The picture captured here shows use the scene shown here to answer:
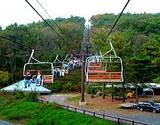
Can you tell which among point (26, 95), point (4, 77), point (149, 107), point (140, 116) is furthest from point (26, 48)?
point (140, 116)

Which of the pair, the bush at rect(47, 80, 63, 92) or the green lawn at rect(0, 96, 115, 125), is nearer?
the green lawn at rect(0, 96, 115, 125)

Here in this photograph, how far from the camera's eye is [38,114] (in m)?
40.0

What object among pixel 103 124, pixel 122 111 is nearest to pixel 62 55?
pixel 122 111

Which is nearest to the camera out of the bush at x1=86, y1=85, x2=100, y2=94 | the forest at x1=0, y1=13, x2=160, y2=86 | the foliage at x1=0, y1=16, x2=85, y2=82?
the forest at x1=0, y1=13, x2=160, y2=86

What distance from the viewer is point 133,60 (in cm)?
4306

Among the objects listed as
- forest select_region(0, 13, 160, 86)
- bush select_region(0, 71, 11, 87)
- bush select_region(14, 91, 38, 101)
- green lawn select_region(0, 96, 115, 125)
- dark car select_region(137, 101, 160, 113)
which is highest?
forest select_region(0, 13, 160, 86)

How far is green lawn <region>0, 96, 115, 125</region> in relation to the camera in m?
33.8

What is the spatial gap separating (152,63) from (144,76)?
3.07m

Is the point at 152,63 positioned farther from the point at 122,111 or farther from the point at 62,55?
the point at 62,55

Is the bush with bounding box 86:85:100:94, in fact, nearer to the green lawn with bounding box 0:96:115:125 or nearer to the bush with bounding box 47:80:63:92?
the bush with bounding box 47:80:63:92

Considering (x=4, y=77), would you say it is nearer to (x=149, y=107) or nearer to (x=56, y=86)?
(x=56, y=86)

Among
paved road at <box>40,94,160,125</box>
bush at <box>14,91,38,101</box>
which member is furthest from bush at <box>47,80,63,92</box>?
paved road at <box>40,94,160,125</box>

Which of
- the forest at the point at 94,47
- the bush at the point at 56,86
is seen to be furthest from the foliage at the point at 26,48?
the bush at the point at 56,86

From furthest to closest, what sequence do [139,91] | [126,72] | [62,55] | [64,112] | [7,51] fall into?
[7,51], [62,55], [139,91], [126,72], [64,112]
